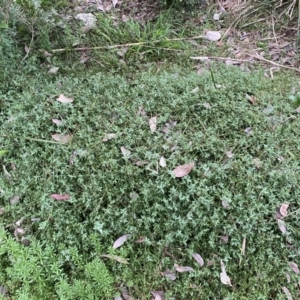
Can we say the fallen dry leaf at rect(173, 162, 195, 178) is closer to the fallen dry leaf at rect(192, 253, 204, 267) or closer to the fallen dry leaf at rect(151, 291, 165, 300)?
the fallen dry leaf at rect(192, 253, 204, 267)

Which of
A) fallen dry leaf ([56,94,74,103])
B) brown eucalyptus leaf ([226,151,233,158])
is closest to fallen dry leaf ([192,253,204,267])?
brown eucalyptus leaf ([226,151,233,158])

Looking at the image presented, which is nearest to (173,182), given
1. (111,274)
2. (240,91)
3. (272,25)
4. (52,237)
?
(111,274)

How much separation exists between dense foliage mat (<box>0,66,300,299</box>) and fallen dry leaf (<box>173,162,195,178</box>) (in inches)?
1.4

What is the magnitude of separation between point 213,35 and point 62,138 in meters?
1.80

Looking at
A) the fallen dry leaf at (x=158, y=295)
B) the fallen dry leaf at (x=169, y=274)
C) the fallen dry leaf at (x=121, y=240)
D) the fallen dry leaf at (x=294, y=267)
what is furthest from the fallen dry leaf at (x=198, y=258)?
the fallen dry leaf at (x=294, y=267)

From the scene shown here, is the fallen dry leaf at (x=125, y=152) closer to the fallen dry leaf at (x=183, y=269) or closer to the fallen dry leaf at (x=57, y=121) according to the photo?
the fallen dry leaf at (x=57, y=121)

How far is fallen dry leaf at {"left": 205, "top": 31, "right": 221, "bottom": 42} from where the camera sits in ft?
11.4

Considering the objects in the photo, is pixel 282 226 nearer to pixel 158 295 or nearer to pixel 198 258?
pixel 198 258

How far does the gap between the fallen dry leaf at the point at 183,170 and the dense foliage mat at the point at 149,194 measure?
3cm

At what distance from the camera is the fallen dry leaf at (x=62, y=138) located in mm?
2506

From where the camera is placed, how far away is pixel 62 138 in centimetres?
252

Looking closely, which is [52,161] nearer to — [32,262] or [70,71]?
[32,262]

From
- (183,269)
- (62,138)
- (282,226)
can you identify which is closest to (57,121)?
(62,138)

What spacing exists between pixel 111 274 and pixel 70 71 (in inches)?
69.7
